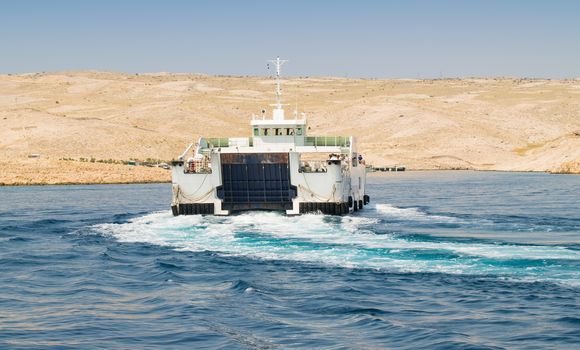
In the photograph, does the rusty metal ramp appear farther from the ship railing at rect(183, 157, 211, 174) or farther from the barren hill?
the barren hill

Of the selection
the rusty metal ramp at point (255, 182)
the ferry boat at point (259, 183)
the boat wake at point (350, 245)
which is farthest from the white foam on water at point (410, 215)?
the rusty metal ramp at point (255, 182)

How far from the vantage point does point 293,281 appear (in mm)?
27141

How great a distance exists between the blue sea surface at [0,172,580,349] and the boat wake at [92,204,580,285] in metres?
0.09

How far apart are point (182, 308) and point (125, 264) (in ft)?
28.9

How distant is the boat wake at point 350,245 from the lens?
28906 mm

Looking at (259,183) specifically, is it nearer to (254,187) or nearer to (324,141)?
(254,187)

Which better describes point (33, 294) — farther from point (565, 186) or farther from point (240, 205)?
point (565, 186)

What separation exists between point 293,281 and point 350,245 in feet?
27.8

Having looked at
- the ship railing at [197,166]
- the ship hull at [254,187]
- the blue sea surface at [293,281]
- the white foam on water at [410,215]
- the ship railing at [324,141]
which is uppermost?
the ship railing at [324,141]

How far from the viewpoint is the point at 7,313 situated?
893 inches

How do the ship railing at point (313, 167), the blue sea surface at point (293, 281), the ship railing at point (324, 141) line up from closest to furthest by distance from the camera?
the blue sea surface at point (293, 281) < the ship railing at point (313, 167) < the ship railing at point (324, 141)

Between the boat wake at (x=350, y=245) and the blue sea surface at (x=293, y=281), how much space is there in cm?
9

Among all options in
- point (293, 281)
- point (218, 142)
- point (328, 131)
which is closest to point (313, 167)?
point (218, 142)

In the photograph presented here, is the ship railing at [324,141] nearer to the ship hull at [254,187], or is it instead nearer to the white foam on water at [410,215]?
the white foam on water at [410,215]
